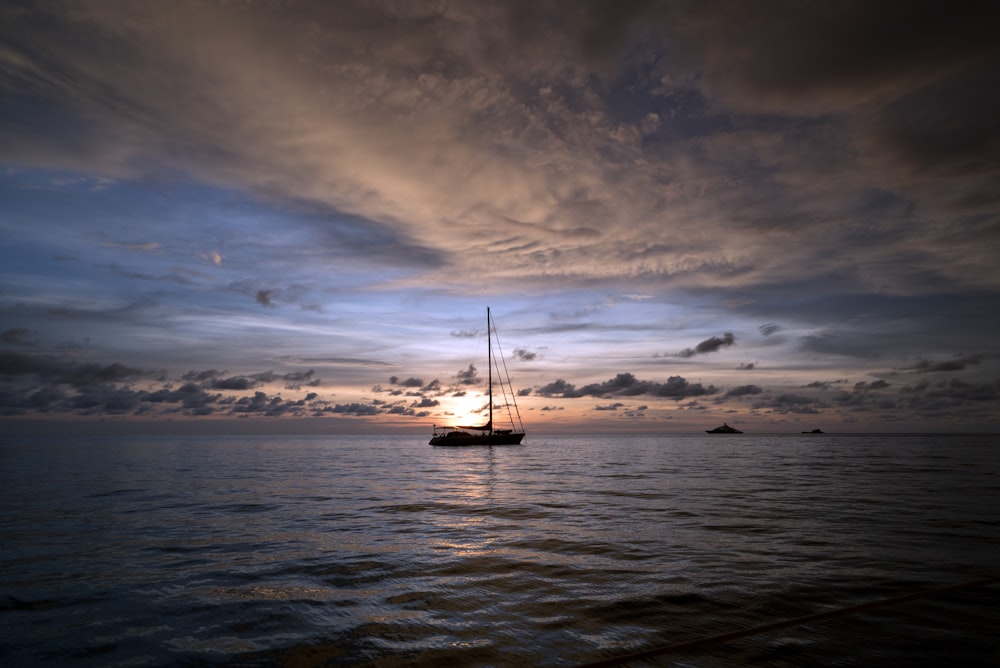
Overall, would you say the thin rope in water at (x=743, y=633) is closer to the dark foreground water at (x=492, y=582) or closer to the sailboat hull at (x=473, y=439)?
the dark foreground water at (x=492, y=582)

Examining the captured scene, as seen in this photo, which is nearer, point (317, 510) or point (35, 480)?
point (317, 510)

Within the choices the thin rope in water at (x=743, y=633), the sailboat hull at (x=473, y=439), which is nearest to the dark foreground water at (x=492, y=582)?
the thin rope in water at (x=743, y=633)

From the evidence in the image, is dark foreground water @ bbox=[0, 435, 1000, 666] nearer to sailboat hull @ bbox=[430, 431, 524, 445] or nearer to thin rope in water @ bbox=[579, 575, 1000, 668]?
thin rope in water @ bbox=[579, 575, 1000, 668]

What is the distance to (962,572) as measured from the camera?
41.6 ft

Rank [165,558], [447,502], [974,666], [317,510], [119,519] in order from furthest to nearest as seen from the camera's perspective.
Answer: [447,502]
[317,510]
[119,519]
[165,558]
[974,666]

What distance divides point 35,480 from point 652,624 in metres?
54.3

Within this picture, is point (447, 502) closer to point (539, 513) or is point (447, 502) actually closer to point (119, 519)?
point (539, 513)

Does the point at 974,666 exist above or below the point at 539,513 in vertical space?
above

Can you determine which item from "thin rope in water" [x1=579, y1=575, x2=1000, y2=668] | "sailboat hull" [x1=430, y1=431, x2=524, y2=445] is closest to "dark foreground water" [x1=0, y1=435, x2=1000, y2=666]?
"thin rope in water" [x1=579, y1=575, x2=1000, y2=668]

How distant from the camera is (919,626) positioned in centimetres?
891

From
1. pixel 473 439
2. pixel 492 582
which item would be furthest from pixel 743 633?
pixel 473 439

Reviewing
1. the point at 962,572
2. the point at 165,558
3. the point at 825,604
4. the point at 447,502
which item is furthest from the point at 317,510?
the point at 962,572

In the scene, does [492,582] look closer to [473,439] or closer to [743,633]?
[743,633]

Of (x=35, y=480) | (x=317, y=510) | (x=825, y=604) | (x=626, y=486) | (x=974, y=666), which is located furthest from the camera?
(x=35, y=480)
